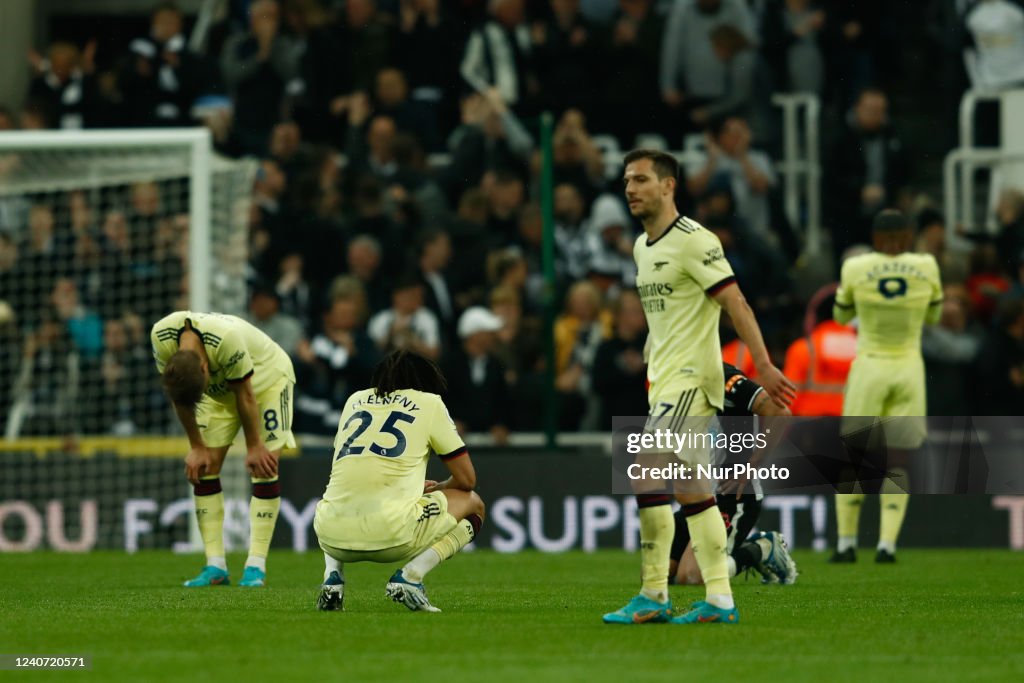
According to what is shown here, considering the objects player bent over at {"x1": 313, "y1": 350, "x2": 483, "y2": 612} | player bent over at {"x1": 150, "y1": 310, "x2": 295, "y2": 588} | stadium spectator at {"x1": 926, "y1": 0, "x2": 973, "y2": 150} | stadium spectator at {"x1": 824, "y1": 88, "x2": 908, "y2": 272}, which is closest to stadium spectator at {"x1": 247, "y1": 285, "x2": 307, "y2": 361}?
stadium spectator at {"x1": 824, "y1": 88, "x2": 908, "y2": 272}

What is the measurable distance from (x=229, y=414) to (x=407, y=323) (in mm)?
5643

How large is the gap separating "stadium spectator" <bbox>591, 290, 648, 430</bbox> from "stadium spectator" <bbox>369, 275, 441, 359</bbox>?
1.55 m

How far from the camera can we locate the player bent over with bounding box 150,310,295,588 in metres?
10.8

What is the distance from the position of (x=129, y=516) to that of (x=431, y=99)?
5882 mm

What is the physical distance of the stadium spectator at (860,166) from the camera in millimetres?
18109

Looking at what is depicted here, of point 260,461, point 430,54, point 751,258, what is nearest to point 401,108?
point 430,54

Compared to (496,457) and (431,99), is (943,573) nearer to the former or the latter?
(496,457)

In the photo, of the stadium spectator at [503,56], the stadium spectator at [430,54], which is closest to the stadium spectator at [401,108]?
the stadium spectator at [430,54]

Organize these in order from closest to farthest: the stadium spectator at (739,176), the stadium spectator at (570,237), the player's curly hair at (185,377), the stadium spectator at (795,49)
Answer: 1. the player's curly hair at (185,377)
2. the stadium spectator at (570,237)
3. the stadium spectator at (739,176)
4. the stadium spectator at (795,49)

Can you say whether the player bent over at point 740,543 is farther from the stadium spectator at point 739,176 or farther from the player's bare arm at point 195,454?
the stadium spectator at point 739,176

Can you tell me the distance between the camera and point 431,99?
64.3 feet

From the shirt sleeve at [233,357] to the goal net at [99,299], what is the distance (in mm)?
4701

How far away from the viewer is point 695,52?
62.3ft

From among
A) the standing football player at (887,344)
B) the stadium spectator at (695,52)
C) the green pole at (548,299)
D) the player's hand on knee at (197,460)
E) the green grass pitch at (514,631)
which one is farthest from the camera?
the stadium spectator at (695,52)
